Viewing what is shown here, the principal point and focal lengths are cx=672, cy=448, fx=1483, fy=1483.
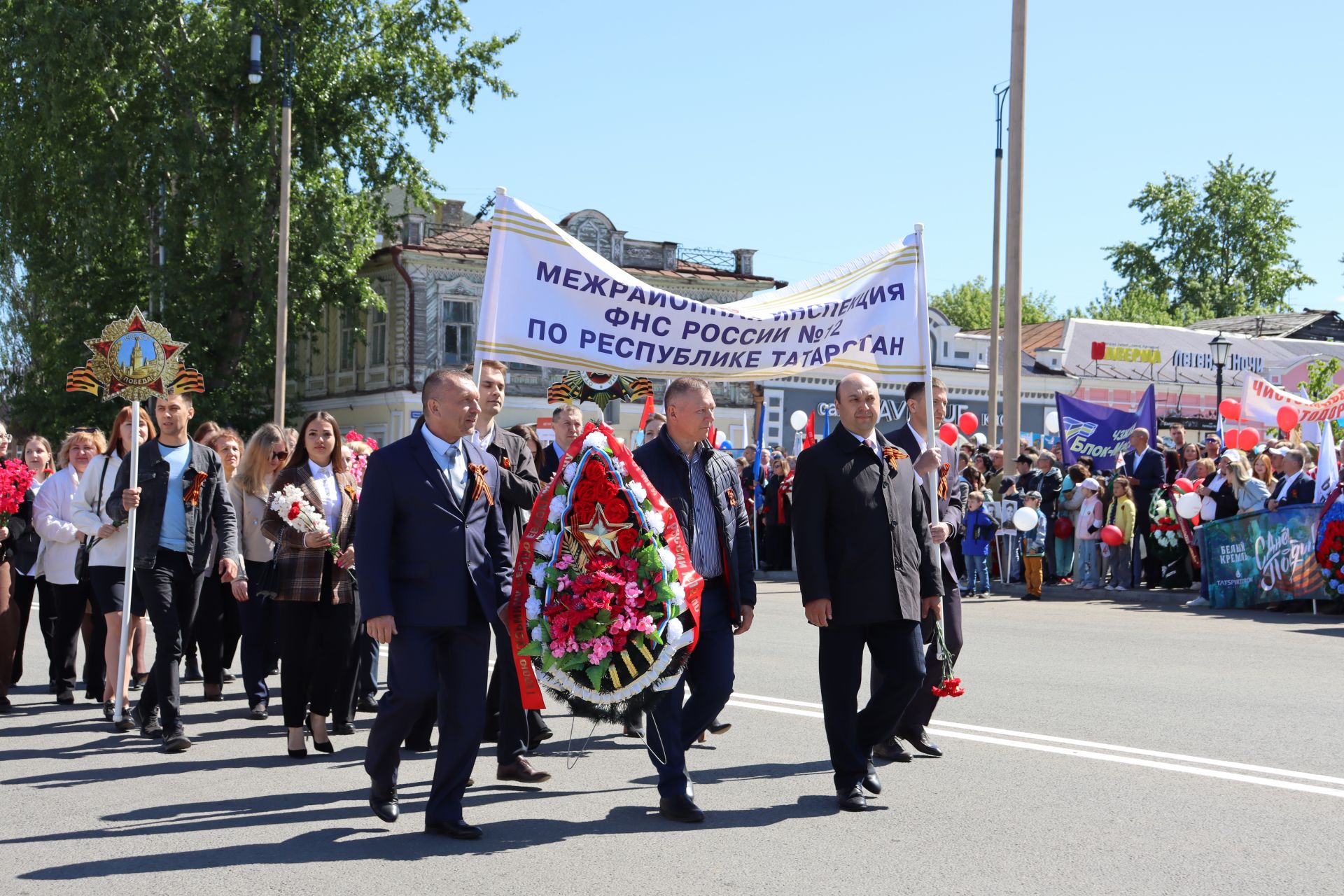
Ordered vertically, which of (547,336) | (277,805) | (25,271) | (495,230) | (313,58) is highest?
(313,58)

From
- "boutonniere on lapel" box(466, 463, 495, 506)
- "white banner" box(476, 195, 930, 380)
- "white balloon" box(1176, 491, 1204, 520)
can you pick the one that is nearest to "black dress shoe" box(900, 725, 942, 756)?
"white banner" box(476, 195, 930, 380)

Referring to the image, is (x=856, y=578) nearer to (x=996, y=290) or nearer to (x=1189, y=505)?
(x=1189, y=505)

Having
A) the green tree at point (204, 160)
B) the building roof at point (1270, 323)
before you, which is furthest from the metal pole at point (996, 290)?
the building roof at point (1270, 323)

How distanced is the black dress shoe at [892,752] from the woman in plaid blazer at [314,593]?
10.1 feet

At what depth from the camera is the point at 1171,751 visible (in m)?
8.21

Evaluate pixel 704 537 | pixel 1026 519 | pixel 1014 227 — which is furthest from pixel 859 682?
pixel 1014 227

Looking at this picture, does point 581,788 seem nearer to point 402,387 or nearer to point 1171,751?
point 1171,751

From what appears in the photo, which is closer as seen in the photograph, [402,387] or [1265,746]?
[1265,746]

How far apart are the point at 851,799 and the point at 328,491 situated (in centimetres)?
368

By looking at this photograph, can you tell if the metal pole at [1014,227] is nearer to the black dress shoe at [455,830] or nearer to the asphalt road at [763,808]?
the asphalt road at [763,808]

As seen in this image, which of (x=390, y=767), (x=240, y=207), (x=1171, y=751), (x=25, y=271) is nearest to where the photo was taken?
(x=390, y=767)

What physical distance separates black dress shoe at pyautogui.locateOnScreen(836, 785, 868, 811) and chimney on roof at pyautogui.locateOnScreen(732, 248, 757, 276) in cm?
4454

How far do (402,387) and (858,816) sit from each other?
132 ft

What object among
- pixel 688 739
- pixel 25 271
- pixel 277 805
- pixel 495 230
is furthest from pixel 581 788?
pixel 25 271
